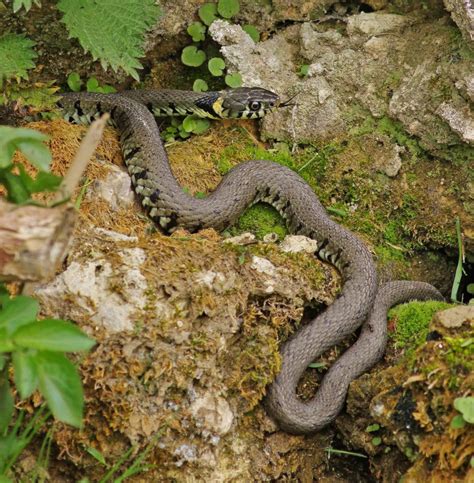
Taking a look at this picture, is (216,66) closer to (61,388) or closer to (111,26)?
(111,26)

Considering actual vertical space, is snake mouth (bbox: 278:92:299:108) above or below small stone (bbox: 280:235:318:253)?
above

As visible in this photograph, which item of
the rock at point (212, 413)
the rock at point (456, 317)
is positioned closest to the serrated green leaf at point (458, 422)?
the rock at point (456, 317)

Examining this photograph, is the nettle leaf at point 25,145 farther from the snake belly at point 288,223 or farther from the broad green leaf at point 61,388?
the snake belly at point 288,223

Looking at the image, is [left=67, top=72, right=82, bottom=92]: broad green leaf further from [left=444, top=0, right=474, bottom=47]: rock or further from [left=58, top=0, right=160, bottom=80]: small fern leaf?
[left=444, top=0, right=474, bottom=47]: rock

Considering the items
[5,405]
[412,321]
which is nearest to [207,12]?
[412,321]

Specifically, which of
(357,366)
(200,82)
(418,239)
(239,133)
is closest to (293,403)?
(357,366)

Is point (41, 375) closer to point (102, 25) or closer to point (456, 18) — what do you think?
point (102, 25)

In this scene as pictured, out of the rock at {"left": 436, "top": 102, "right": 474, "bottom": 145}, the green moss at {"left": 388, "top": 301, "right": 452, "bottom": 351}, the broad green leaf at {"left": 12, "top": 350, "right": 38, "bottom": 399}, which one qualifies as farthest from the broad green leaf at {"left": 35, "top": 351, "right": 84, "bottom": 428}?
the rock at {"left": 436, "top": 102, "right": 474, "bottom": 145}
